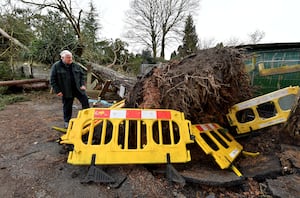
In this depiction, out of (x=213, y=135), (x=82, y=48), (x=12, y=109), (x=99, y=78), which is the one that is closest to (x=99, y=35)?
(x=82, y=48)

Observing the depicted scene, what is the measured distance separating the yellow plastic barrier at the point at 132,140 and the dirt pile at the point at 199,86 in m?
0.28

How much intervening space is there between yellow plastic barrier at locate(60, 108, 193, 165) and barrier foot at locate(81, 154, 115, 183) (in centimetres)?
7

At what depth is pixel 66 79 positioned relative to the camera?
3258 mm

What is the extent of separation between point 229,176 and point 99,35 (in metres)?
9.97

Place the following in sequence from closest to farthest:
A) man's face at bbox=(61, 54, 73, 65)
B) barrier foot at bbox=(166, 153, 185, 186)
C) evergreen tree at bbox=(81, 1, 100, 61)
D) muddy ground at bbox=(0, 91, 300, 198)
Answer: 1. muddy ground at bbox=(0, 91, 300, 198)
2. barrier foot at bbox=(166, 153, 185, 186)
3. man's face at bbox=(61, 54, 73, 65)
4. evergreen tree at bbox=(81, 1, 100, 61)

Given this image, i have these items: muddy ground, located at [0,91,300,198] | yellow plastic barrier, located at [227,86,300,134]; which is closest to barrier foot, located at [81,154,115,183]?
muddy ground, located at [0,91,300,198]

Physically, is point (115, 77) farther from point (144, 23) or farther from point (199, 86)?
point (144, 23)

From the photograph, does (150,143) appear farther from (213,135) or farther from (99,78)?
(99,78)

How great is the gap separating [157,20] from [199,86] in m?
17.4

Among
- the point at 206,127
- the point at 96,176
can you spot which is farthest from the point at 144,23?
the point at 96,176

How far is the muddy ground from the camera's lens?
190 cm

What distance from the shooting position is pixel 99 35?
1028cm

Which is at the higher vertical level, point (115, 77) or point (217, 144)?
point (115, 77)

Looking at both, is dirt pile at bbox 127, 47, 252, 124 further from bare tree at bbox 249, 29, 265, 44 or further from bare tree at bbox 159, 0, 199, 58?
bare tree at bbox 249, 29, 265, 44
